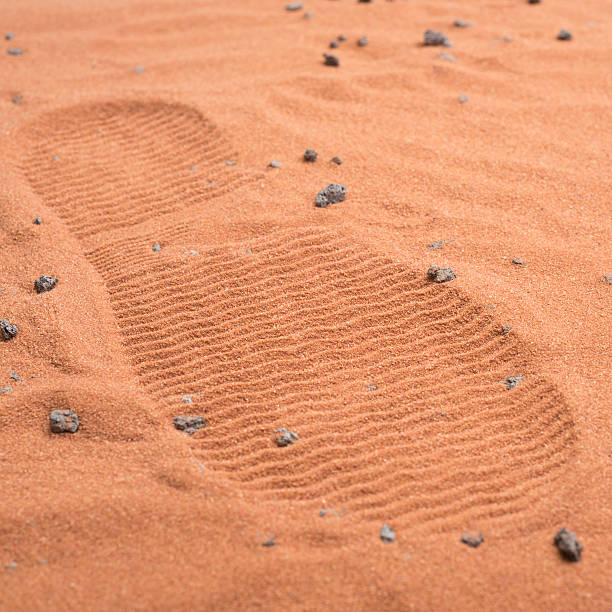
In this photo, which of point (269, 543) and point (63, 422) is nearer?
point (269, 543)

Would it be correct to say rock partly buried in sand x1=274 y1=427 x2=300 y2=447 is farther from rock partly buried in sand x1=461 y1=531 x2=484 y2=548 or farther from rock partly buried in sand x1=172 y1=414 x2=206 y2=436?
rock partly buried in sand x1=461 y1=531 x2=484 y2=548

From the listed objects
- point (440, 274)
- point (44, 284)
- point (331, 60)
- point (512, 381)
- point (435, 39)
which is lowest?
point (512, 381)

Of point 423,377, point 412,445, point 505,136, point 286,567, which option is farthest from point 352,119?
point 286,567

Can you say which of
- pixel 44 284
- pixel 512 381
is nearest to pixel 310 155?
pixel 44 284

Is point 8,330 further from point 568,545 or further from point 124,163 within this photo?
point 568,545

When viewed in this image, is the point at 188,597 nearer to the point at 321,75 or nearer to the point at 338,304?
the point at 338,304

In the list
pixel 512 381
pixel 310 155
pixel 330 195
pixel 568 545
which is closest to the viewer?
pixel 568 545
